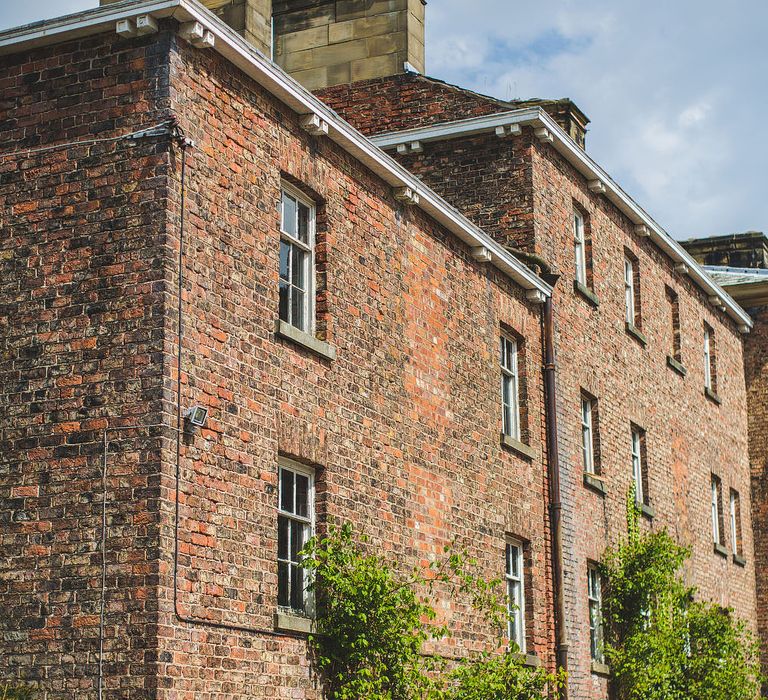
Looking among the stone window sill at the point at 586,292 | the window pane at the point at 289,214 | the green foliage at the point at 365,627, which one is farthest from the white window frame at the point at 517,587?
the window pane at the point at 289,214

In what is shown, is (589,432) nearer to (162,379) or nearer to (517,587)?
(517,587)

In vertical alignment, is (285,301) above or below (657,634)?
above

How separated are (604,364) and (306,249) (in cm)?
1011

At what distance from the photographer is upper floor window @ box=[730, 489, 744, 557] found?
1270 inches

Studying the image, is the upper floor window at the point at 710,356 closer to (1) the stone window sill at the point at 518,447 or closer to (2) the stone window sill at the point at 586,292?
(2) the stone window sill at the point at 586,292

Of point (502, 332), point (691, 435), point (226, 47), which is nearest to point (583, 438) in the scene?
point (502, 332)

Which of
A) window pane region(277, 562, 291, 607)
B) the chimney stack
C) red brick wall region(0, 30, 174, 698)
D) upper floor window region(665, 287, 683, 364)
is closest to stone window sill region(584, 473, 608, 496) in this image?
upper floor window region(665, 287, 683, 364)

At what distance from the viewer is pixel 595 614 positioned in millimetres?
23422

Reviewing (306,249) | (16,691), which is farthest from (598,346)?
(16,691)

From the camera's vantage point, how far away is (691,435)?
29.8 m

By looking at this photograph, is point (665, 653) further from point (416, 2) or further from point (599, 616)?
point (416, 2)

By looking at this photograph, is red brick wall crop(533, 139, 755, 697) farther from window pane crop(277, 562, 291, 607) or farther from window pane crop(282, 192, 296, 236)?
window pane crop(277, 562, 291, 607)

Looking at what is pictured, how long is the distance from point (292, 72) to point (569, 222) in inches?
242

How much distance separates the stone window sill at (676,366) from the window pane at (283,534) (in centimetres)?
1543
